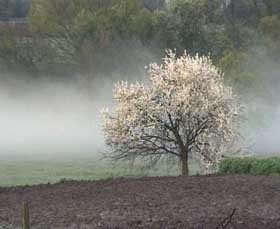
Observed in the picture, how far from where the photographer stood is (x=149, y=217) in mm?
11992

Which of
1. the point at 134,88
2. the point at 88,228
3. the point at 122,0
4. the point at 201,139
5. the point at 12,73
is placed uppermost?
the point at 122,0

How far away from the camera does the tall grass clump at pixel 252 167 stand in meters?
20.4

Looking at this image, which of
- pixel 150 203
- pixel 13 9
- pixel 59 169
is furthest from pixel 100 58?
pixel 150 203

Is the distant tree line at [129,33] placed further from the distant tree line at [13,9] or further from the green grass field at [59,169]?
the green grass field at [59,169]

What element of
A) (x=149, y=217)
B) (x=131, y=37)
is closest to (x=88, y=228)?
(x=149, y=217)

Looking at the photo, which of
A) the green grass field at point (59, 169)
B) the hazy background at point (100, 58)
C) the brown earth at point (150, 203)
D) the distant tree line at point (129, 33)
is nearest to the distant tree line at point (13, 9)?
the hazy background at point (100, 58)

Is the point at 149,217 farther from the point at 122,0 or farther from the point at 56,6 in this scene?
the point at 56,6

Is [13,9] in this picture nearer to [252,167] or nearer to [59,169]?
[59,169]

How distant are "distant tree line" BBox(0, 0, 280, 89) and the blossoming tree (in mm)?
27419

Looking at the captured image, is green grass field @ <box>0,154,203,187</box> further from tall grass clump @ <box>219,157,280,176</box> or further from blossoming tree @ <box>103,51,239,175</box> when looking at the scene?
tall grass clump @ <box>219,157,280,176</box>

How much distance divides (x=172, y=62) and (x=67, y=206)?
45.2ft

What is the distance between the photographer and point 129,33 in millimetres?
65125

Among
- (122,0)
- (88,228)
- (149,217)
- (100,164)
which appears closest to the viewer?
(88,228)

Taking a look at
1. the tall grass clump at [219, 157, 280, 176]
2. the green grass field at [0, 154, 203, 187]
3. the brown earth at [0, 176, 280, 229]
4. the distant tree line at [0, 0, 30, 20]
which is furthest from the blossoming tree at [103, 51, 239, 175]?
the distant tree line at [0, 0, 30, 20]
